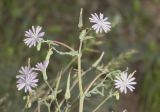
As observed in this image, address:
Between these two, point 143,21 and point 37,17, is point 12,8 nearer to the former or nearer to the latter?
point 37,17

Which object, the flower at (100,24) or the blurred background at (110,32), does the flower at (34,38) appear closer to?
the flower at (100,24)

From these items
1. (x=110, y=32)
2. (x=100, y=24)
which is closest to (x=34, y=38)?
(x=100, y=24)

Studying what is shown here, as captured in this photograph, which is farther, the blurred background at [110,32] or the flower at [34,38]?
the blurred background at [110,32]

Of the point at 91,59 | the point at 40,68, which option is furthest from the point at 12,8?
the point at 40,68

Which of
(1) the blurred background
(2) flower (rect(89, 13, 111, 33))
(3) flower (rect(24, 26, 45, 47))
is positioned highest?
(1) the blurred background

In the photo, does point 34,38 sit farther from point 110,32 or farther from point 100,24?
point 110,32

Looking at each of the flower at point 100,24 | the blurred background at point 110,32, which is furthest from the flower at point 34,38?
the blurred background at point 110,32

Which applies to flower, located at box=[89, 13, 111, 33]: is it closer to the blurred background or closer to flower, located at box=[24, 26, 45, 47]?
flower, located at box=[24, 26, 45, 47]

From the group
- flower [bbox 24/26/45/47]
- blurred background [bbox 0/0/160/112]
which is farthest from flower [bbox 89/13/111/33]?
blurred background [bbox 0/0/160/112]

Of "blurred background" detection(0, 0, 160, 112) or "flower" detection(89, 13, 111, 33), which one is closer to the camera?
"flower" detection(89, 13, 111, 33)
